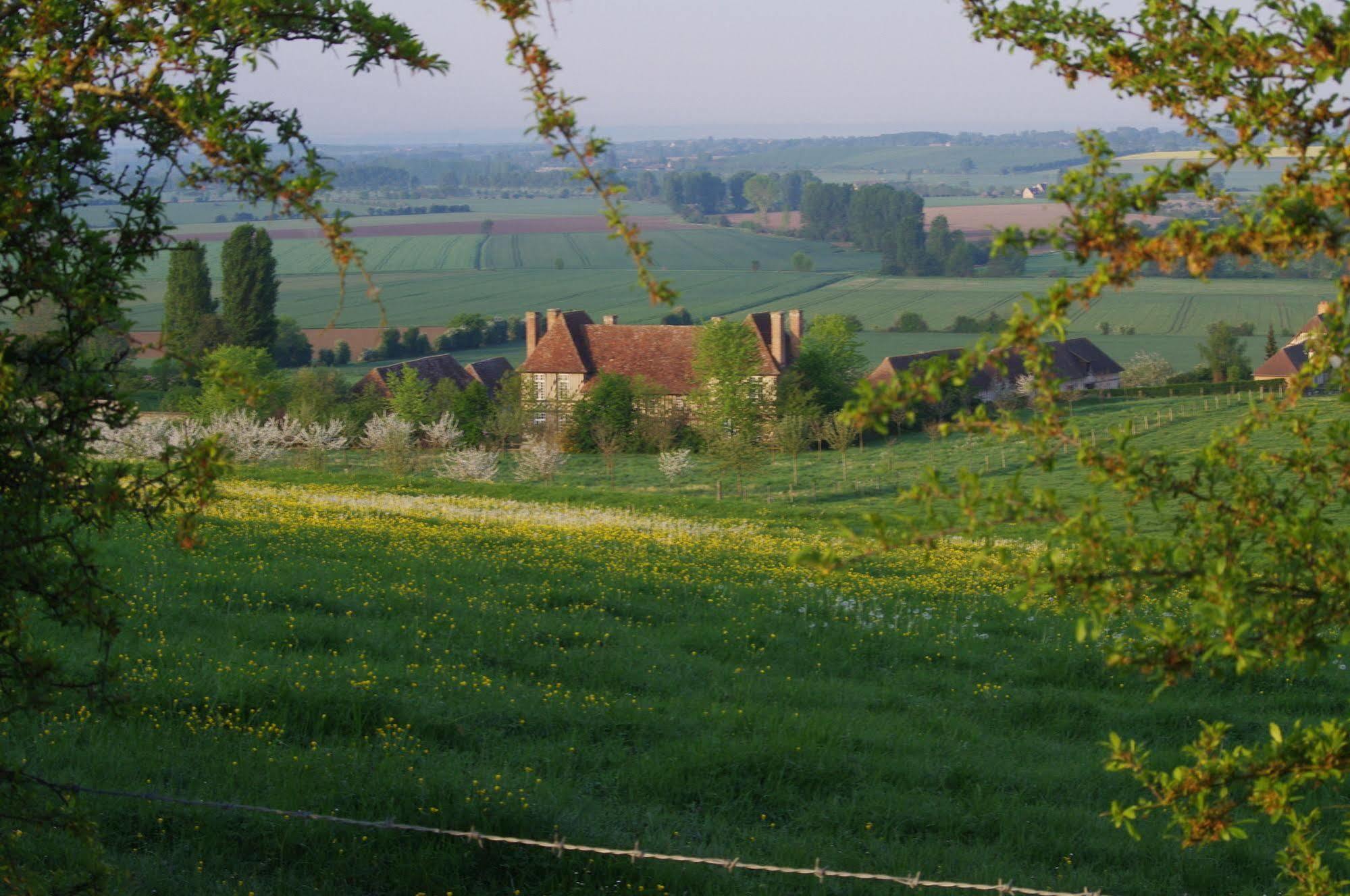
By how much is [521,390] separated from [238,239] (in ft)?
68.7

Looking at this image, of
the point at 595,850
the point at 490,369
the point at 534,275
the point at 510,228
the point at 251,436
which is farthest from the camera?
the point at 510,228

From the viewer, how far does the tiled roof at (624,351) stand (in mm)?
79000

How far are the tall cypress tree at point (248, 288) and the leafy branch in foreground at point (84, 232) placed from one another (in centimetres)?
7197

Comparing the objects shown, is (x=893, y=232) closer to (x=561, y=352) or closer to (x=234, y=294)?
(x=561, y=352)

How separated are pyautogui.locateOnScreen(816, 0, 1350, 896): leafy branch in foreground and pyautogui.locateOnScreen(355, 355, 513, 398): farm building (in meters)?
71.0

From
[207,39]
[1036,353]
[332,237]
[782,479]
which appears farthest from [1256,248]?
[782,479]

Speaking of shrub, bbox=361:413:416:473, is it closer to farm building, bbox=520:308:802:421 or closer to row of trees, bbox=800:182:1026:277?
farm building, bbox=520:308:802:421

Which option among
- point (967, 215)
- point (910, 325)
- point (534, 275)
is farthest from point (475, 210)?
point (910, 325)

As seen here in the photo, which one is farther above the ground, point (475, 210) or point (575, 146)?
point (475, 210)

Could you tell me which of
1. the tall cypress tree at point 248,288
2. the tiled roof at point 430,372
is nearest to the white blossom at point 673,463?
the tiled roof at point 430,372

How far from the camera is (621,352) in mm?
80812

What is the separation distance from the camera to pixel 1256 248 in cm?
361

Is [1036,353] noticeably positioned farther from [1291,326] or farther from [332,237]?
[1291,326]

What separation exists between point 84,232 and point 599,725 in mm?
5722
